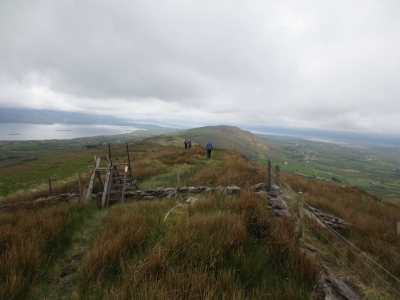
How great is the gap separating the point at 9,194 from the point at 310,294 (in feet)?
83.2

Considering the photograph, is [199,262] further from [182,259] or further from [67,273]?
[67,273]

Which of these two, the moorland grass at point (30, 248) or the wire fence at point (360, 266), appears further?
the wire fence at point (360, 266)

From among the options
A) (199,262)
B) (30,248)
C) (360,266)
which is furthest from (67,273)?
(360,266)

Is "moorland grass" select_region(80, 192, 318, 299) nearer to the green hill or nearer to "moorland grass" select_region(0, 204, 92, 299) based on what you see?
the green hill

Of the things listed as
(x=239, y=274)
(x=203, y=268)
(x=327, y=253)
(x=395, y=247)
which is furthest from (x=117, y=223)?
(x=395, y=247)

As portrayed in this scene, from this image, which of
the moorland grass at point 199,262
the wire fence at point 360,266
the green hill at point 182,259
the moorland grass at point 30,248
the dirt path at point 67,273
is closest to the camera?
the moorland grass at point 199,262

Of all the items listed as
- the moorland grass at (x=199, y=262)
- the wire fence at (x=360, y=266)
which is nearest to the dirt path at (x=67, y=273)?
the moorland grass at (x=199, y=262)

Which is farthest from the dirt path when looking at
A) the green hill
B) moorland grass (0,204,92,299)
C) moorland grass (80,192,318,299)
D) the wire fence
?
the wire fence

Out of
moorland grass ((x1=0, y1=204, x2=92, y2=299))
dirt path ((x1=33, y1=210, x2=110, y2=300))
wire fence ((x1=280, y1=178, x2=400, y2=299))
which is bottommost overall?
wire fence ((x1=280, y1=178, x2=400, y2=299))

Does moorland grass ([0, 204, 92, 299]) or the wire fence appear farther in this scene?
the wire fence

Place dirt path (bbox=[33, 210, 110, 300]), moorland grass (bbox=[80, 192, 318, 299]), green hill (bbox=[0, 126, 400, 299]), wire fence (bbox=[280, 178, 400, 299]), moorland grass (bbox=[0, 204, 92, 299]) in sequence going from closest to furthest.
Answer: moorland grass (bbox=[80, 192, 318, 299]) → green hill (bbox=[0, 126, 400, 299]) → moorland grass (bbox=[0, 204, 92, 299]) → dirt path (bbox=[33, 210, 110, 300]) → wire fence (bbox=[280, 178, 400, 299])

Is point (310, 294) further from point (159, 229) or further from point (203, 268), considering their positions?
point (159, 229)

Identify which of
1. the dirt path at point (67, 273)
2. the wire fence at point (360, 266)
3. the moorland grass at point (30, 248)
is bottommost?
the wire fence at point (360, 266)

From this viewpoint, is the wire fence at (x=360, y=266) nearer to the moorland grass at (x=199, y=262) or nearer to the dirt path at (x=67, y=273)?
the moorland grass at (x=199, y=262)
